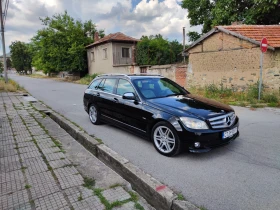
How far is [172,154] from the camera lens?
3.93 meters

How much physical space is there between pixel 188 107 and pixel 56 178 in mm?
2617

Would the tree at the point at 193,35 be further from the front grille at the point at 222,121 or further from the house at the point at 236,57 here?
the front grille at the point at 222,121

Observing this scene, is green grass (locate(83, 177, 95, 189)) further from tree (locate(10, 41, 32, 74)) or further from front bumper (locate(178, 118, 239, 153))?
tree (locate(10, 41, 32, 74))

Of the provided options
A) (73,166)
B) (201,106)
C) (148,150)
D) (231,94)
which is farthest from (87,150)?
(231,94)

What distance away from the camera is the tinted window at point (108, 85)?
562 centimetres

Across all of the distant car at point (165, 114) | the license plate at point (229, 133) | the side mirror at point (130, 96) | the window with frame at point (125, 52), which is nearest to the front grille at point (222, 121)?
the distant car at point (165, 114)

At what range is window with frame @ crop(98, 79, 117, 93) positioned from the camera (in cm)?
562

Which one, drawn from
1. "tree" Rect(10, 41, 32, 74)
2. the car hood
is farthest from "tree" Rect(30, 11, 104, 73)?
"tree" Rect(10, 41, 32, 74)

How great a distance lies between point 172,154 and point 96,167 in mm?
1425

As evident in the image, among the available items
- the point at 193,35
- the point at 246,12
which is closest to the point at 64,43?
the point at 193,35

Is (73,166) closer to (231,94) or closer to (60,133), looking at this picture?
(60,133)

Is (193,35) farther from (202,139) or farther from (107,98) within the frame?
(202,139)

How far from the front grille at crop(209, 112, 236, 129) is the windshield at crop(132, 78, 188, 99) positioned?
135cm

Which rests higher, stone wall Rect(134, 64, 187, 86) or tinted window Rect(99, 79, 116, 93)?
stone wall Rect(134, 64, 187, 86)
